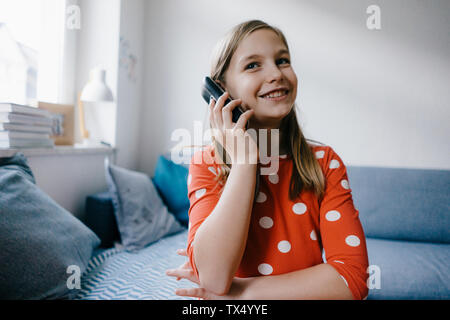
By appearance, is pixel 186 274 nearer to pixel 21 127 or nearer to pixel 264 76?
pixel 264 76

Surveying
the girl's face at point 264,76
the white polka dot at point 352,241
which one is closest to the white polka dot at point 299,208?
the white polka dot at point 352,241

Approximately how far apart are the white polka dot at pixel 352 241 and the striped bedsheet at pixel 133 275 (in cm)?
74

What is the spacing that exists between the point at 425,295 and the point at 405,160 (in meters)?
1.09

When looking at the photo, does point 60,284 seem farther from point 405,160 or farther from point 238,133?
point 405,160

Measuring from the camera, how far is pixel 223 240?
22.3 inches

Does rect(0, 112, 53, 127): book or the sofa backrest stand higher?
rect(0, 112, 53, 127): book

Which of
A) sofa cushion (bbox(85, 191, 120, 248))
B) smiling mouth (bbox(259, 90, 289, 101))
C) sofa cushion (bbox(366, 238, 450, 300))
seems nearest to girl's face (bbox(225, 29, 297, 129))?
smiling mouth (bbox(259, 90, 289, 101))

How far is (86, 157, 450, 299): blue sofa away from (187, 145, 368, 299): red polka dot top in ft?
2.75

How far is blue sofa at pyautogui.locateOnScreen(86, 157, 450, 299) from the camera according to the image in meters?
1.42

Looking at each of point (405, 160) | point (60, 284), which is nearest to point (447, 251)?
point (405, 160)

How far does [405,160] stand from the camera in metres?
2.05

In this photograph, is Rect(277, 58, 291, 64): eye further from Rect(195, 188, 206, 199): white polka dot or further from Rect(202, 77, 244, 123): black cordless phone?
Rect(195, 188, 206, 199): white polka dot

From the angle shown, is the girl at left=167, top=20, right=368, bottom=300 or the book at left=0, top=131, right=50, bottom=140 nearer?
the girl at left=167, top=20, right=368, bottom=300

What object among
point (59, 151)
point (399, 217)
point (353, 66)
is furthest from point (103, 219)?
point (353, 66)
